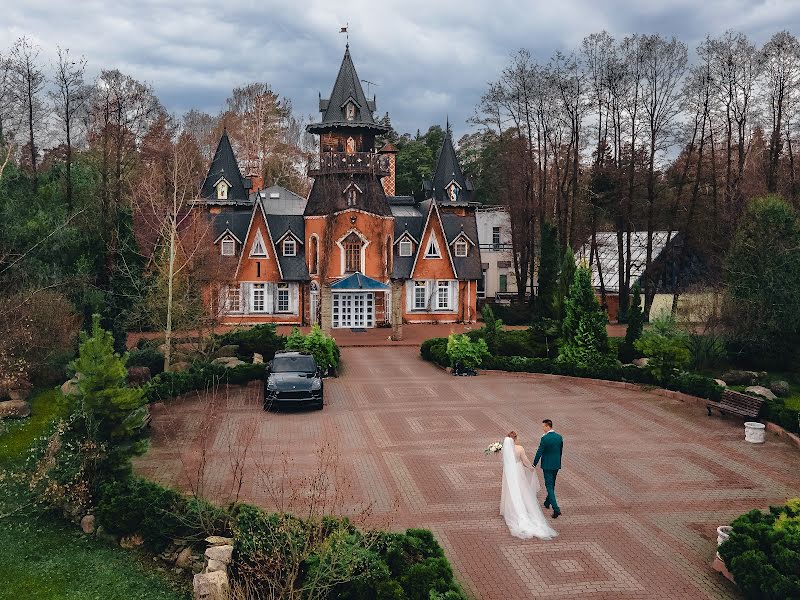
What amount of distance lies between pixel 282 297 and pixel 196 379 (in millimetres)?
19167

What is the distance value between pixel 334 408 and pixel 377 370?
7265mm

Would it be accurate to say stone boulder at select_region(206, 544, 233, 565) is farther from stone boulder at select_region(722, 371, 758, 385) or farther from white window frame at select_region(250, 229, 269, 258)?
white window frame at select_region(250, 229, 269, 258)

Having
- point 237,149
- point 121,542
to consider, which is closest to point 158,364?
point 121,542

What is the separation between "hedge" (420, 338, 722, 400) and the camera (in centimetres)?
2309

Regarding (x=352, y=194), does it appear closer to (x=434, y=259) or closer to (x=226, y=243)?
(x=434, y=259)

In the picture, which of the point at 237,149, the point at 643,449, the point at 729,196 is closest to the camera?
the point at 643,449

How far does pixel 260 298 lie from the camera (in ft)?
139

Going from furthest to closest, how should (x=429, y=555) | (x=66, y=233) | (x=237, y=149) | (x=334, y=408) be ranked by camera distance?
(x=237, y=149)
(x=66, y=233)
(x=334, y=408)
(x=429, y=555)

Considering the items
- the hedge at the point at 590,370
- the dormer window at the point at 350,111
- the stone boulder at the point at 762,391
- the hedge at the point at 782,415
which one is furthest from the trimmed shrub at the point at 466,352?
the dormer window at the point at 350,111

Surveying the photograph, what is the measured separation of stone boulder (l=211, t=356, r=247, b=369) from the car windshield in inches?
95.1

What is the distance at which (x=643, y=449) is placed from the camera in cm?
1806

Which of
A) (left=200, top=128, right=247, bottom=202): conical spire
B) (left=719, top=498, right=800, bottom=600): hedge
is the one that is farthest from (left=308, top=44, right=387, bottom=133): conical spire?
(left=719, top=498, right=800, bottom=600): hedge

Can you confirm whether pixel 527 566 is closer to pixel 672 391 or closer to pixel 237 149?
pixel 672 391

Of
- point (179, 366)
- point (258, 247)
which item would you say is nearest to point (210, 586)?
point (179, 366)
